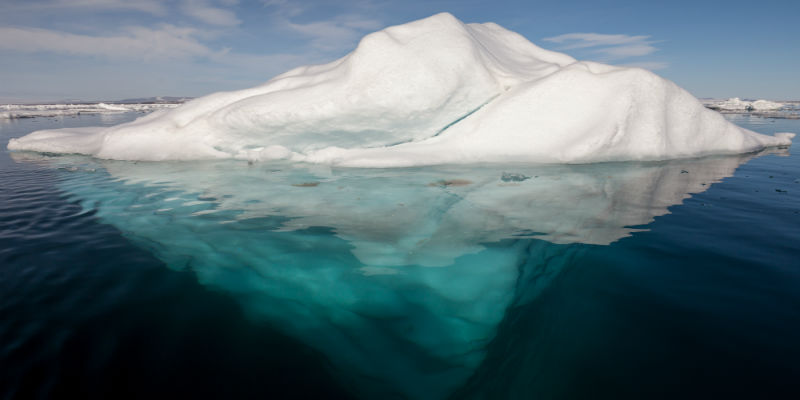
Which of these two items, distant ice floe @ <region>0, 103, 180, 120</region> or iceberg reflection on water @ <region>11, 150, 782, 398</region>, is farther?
distant ice floe @ <region>0, 103, 180, 120</region>

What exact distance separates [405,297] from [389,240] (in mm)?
1124

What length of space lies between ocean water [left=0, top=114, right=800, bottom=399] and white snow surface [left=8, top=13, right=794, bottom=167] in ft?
9.46

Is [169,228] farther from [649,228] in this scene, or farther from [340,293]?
[649,228]

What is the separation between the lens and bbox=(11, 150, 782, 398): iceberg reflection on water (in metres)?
2.50

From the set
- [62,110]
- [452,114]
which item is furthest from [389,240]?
[62,110]

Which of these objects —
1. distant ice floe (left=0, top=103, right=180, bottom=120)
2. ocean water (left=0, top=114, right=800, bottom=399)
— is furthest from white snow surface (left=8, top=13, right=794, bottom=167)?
distant ice floe (left=0, top=103, right=180, bottom=120)

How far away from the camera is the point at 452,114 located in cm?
887

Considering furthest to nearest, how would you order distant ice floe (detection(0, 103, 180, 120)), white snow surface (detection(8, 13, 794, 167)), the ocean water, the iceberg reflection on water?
distant ice floe (detection(0, 103, 180, 120)) < white snow surface (detection(8, 13, 794, 167)) < the iceberg reflection on water < the ocean water

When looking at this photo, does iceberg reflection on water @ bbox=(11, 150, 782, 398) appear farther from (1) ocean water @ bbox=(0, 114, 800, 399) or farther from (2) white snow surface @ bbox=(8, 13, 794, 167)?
(2) white snow surface @ bbox=(8, 13, 794, 167)

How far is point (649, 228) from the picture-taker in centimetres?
424

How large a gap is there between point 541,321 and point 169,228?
14.4 ft

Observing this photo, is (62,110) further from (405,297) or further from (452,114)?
(405,297)

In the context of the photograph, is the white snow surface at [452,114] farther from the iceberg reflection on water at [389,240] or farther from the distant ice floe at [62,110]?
the distant ice floe at [62,110]

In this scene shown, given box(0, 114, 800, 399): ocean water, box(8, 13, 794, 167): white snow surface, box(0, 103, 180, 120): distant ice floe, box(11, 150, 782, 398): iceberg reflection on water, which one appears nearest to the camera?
box(0, 114, 800, 399): ocean water
